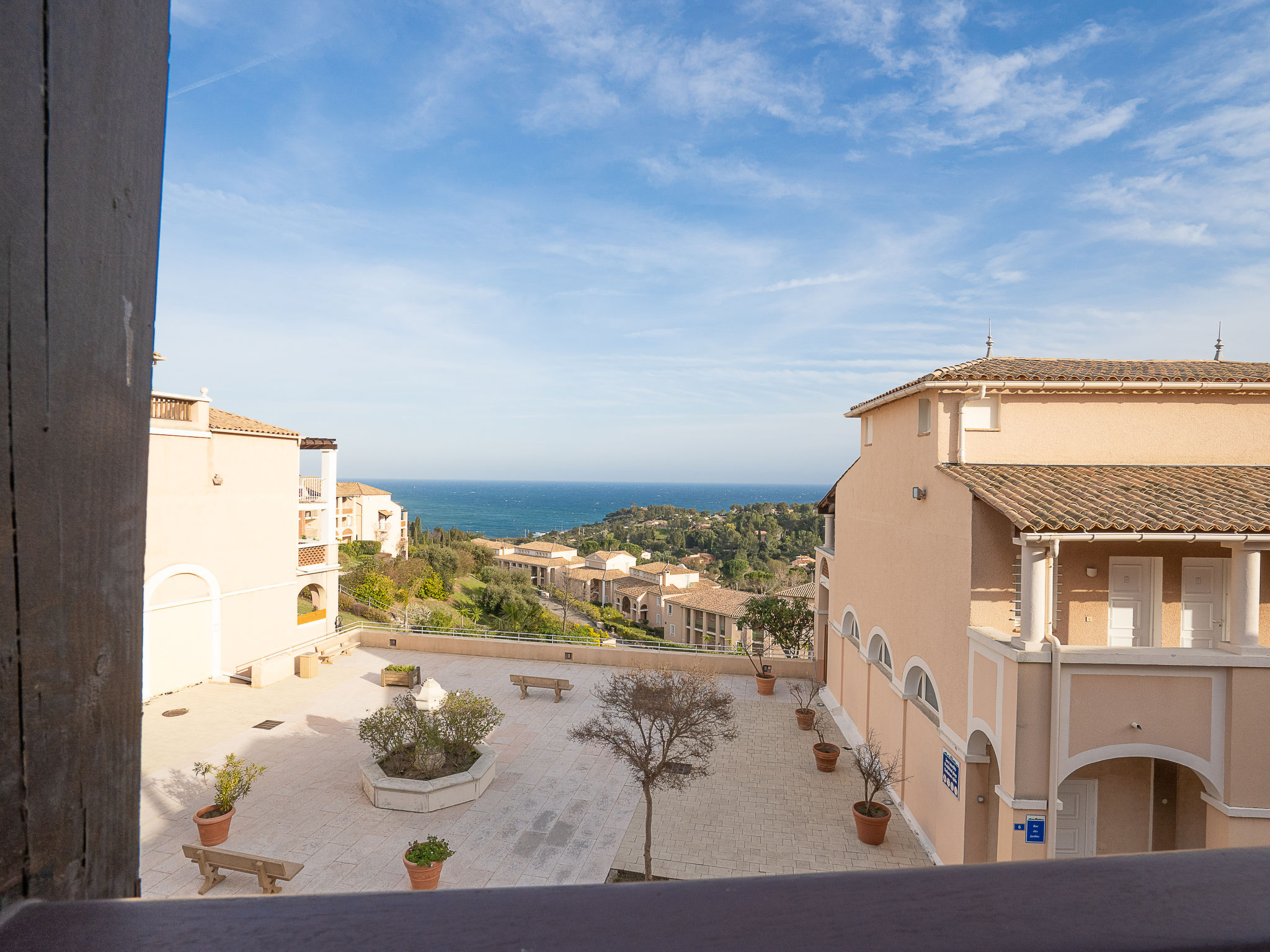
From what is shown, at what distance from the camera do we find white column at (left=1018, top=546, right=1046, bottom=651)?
280 inches

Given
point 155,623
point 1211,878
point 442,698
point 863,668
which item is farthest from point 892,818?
point 155,623

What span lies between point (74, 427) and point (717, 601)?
117 ft

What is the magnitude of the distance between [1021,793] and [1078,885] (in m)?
8.16

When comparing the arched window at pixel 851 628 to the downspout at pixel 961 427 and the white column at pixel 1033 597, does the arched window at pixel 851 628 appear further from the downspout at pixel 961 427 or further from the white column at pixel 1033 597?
the white column at pixel 1033 597

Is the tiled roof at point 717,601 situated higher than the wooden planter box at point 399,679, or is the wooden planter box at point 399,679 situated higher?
the wooden planter box at point 399,679

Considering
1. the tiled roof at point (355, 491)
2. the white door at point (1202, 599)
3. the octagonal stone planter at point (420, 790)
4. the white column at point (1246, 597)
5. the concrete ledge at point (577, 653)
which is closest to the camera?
the white column at point (1246, 597)

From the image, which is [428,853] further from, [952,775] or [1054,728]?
[1054,728]

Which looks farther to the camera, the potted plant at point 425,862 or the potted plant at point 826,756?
the potted plant at point 826,756

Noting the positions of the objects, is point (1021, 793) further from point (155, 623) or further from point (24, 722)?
point (155, 623)

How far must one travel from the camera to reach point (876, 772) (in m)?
9.42

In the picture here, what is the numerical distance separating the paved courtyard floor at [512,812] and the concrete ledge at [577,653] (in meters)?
2.75

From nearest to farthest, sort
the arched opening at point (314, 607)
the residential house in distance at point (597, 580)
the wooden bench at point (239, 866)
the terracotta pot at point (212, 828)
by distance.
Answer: the wooden bench at point (239, 866), the terracotta pot at point (212, 828), the arched opening at point (314, 607), the residential house in distance at point (597, 580)

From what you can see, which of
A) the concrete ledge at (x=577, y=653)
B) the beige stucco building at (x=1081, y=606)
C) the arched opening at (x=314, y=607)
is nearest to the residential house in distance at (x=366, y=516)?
the arched opening at (x=314, y=607)

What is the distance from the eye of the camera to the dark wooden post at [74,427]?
1.77 ft
